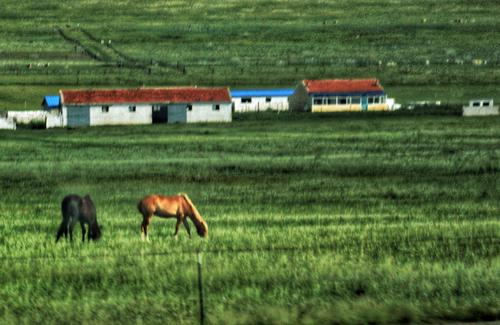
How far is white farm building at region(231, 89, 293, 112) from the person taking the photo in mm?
96375

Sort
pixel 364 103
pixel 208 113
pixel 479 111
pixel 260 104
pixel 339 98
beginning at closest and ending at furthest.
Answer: pixel 479 111
pixel 208 113
pixel 364 103
pixel 339 98
pixel 260 104

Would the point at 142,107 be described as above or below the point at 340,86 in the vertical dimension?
below

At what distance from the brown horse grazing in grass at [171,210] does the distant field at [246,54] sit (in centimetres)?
7508

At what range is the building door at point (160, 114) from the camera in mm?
84500

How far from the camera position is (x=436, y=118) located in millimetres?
78500

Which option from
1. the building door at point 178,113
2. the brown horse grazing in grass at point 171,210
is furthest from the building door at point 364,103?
the brown horse grazing in grass at point 171,210

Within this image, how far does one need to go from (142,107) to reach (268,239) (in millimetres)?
64093

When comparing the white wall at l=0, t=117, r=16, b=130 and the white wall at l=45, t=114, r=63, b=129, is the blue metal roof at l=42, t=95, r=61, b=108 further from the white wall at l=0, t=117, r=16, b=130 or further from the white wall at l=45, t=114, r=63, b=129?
the white wall at l=0, t=117, r=16, b=130

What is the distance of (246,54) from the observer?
157 metres

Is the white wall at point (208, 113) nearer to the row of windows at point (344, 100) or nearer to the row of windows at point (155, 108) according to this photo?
the row of windows at point (155, 108)

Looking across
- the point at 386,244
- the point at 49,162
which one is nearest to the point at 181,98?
the point at 49,162

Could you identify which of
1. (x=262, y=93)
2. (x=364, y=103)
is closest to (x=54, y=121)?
(x=262, y=93)

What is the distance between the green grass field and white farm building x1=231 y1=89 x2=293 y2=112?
42369mm

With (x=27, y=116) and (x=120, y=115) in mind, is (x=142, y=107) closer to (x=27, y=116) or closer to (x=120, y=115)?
(x=120, y=115)
